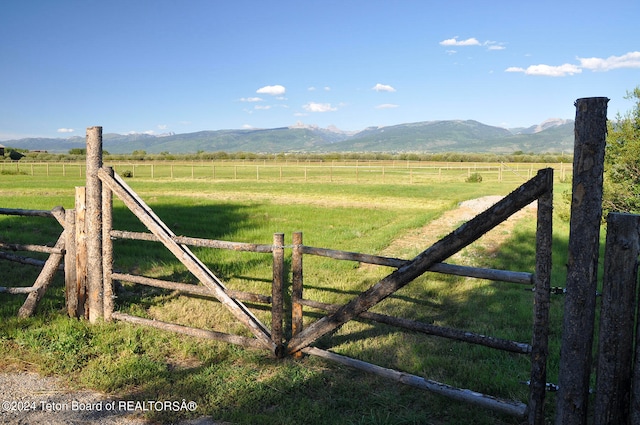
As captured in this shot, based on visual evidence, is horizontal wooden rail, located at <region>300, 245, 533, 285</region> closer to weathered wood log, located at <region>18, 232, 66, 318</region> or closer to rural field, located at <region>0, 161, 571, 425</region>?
rural field, located at <region>0, 161, 571, 425</region>

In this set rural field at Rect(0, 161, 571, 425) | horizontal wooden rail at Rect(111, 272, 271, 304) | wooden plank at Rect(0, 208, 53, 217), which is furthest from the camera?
wooden plank at Rect(0, 208, 53, 217)

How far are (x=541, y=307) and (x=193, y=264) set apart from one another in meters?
3.60

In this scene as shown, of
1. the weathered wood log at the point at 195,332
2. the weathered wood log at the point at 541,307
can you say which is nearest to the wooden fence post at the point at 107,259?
the weathered wood log at the point at 195,332

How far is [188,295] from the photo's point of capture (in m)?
7.84

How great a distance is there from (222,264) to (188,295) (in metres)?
1.83

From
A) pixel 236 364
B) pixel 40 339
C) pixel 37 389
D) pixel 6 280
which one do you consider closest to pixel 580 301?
pixel 236 364

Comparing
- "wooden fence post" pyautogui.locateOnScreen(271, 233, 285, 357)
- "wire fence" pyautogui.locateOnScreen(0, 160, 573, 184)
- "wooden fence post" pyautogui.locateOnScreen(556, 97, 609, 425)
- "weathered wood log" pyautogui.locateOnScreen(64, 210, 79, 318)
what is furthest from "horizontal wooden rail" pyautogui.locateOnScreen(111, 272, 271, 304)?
"wire fence" pyautogui.locateOnScreen(0, 160, 573, 184)

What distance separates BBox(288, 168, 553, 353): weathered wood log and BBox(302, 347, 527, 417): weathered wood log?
1.54 feet

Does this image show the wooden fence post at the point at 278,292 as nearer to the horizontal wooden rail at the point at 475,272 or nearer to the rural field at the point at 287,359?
the rural field at the point at 287,359

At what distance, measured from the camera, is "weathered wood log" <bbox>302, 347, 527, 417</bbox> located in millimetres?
3994

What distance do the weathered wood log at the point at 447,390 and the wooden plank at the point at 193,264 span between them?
868mm

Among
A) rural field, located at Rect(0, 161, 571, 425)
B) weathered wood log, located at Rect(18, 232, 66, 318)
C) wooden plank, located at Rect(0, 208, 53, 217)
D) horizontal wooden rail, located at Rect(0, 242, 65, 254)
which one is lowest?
rural field, located at Rect(0, 161, 571, 425)

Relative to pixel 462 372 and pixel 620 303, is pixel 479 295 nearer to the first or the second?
pixel 462 372

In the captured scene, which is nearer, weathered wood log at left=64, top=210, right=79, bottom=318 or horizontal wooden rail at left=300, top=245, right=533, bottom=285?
horizontal wooden rail at left=300, top=245, right=533, bottom=285
